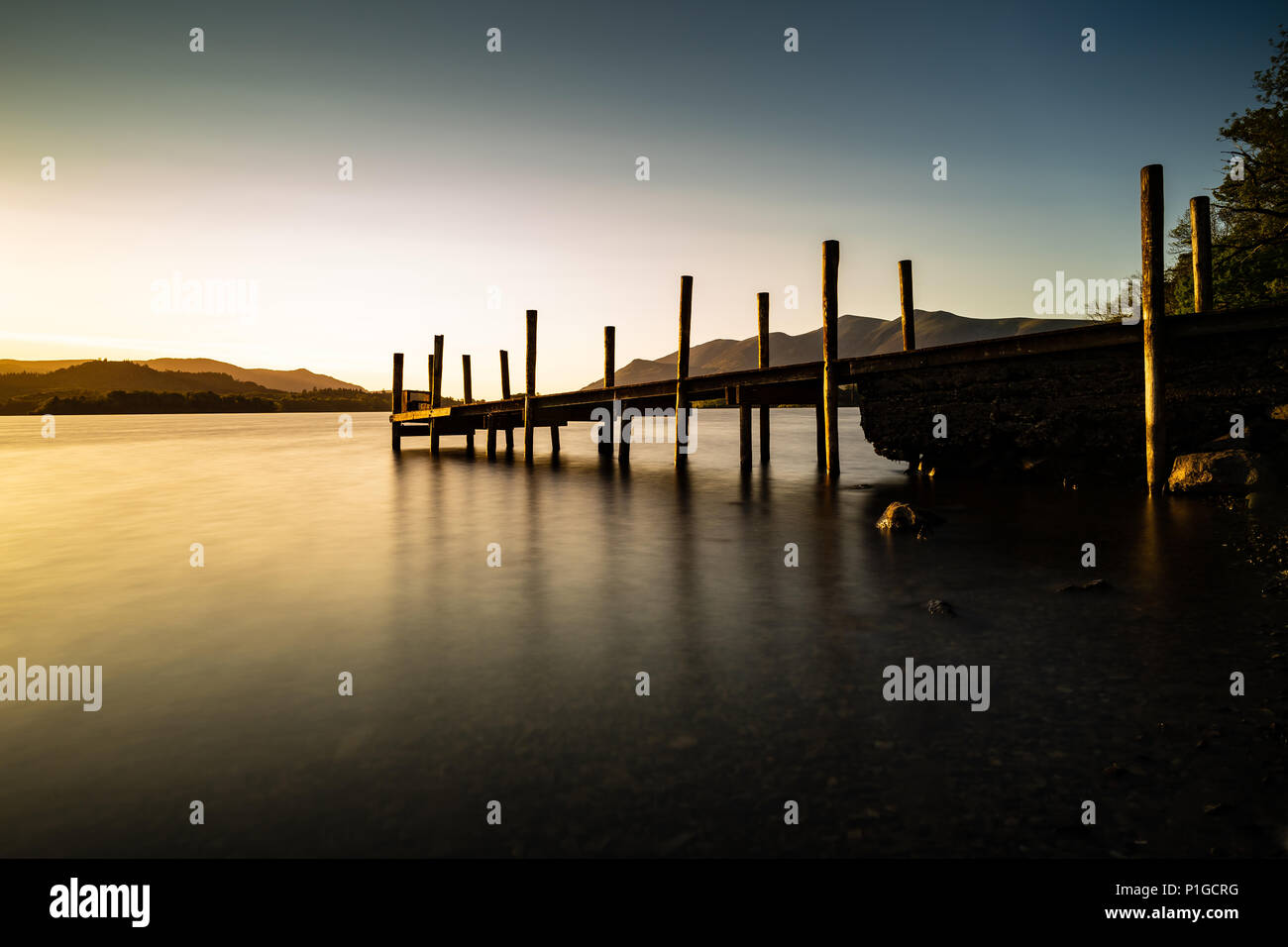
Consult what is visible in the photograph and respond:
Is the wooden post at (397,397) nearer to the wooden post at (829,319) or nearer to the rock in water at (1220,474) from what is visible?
the wooden post at (829,319)

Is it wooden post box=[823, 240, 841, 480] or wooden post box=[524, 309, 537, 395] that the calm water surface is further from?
wooden post box=[524, 309, 537, 395]

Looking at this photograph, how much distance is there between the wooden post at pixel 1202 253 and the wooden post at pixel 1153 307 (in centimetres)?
198

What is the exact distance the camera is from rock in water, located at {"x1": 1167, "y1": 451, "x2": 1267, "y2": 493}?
36.7 ft

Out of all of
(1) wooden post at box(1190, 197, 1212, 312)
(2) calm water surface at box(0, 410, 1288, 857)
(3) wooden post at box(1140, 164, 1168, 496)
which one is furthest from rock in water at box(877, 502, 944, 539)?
(1) wooden post at box(1190, 197, 1212, 312)

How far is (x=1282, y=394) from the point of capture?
37.1ft

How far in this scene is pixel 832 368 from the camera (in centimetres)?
1675

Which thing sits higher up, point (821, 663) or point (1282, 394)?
point (1282, 394)

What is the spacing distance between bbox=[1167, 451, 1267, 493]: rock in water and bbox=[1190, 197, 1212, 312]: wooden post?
3058mm

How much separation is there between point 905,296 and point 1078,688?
15.7m
